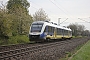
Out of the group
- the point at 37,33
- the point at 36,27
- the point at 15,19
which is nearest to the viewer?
the point at 37,33

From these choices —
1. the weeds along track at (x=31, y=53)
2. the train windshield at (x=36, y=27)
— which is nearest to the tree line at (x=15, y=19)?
the train windshield at (x=36, y=27)

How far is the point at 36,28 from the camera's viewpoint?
94.2 feet

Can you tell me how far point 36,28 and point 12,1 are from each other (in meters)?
46.1

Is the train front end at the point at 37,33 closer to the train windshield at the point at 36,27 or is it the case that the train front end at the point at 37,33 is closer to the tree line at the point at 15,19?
the train windshield at the point at 36,27

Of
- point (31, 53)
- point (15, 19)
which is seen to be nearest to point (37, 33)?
point (31, 53)

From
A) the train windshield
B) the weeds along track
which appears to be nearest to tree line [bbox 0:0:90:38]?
the train windshield

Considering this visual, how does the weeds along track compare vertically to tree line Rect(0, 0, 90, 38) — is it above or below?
below

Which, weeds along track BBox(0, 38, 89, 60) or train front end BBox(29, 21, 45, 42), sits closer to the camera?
weeds along track BBox(0, 38, 89, 60)

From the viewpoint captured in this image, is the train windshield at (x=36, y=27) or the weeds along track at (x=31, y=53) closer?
the weeds along track at (x=31, y=53)

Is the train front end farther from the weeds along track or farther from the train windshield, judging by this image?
the weeds along track

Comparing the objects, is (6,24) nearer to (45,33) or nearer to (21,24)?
(45,33)

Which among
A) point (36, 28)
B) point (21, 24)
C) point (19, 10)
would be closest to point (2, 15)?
point (36, 28)

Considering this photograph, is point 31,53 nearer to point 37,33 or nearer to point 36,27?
point 37,33

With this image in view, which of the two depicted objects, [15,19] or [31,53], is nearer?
[31,53]
